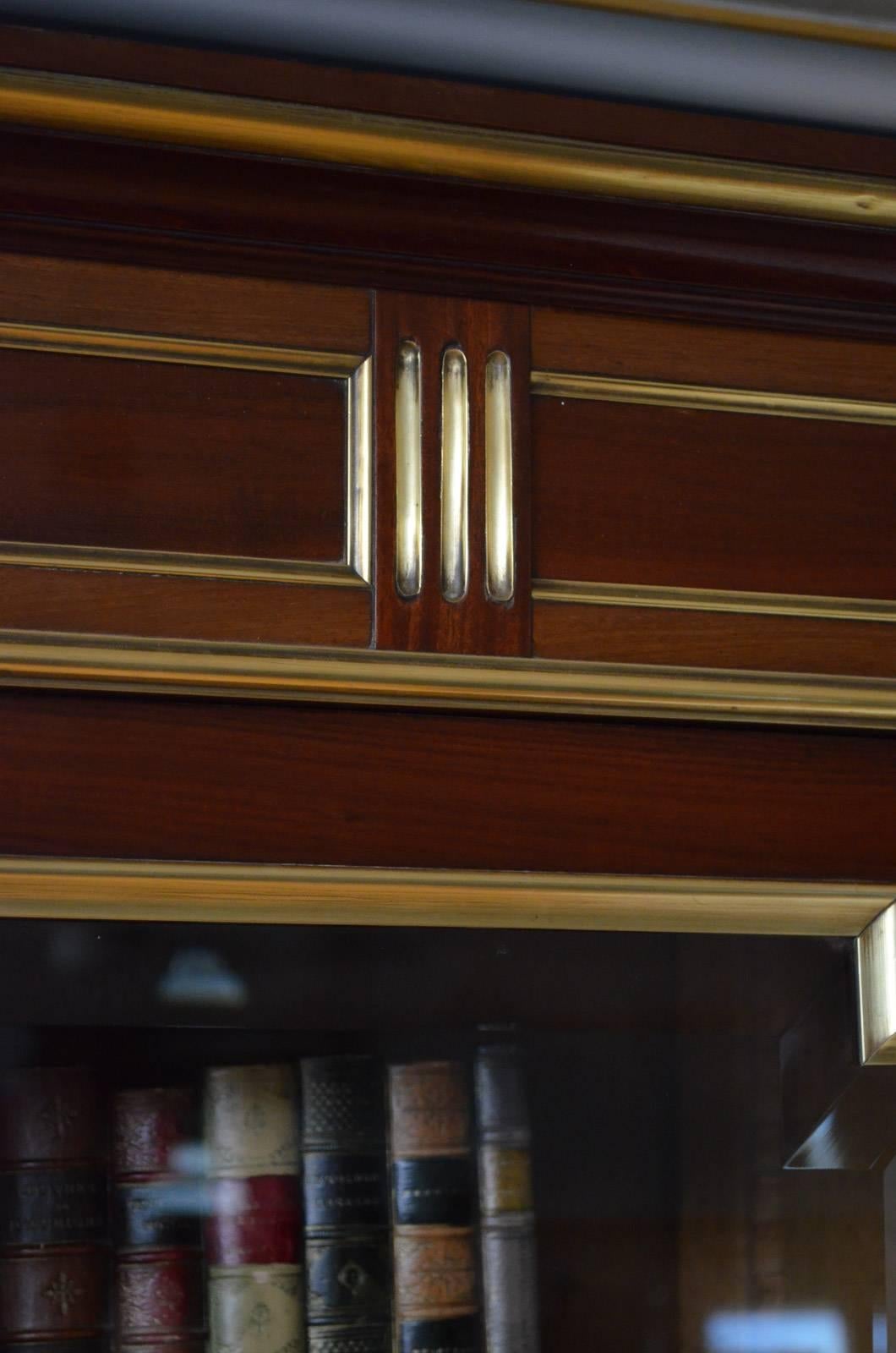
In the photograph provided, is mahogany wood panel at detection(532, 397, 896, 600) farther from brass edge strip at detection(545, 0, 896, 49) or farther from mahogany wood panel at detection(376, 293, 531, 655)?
brass edge strip at detection(545, 0, 896, 49)

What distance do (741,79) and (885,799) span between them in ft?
0.98

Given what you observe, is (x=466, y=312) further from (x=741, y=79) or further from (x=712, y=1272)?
(x=712, y=1272)

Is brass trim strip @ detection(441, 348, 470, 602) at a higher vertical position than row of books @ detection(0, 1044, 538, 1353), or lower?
higher

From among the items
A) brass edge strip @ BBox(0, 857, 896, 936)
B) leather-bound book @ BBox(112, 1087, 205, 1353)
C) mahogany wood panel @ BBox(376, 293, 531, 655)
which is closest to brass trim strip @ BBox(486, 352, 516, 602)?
mahogany wood panel @ BBox(376, 293, 531, 655)

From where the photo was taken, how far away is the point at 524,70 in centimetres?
63

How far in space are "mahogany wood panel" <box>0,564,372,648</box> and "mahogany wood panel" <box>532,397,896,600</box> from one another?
0.09 metres

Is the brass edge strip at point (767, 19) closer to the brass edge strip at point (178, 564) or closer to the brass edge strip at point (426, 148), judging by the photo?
the brass edge strip at point (426, 148)

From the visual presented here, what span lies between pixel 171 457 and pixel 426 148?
15cm

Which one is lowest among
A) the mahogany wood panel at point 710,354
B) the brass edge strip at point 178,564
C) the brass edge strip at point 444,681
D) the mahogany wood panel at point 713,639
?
the brass edge strip at point 444,681

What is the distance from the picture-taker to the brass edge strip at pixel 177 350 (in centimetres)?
58

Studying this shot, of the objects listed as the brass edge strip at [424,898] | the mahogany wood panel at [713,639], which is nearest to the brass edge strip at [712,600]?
the mahogany wood panel at [713,639]

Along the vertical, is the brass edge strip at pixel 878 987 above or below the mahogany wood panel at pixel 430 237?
below

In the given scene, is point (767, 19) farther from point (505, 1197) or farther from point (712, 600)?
point (505, 1197)

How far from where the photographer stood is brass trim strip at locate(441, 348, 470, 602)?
610mm
